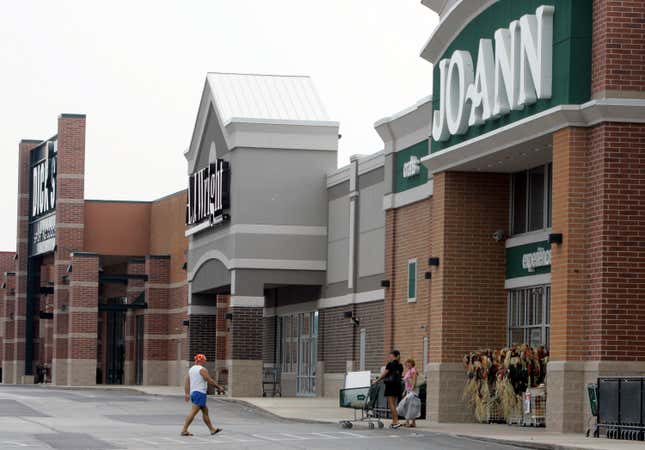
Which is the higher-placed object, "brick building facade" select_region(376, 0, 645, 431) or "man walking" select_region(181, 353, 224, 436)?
"brick building facade" select_region(376, 0, 645, 431)

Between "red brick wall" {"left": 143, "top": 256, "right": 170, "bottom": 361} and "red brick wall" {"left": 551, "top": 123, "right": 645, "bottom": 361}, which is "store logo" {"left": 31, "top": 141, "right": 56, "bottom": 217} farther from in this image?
"red brick wall" {"left": 551, "top": 123, "right": 645, "bottom": 361}

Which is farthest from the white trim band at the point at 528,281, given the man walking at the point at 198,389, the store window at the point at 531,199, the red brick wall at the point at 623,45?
the man walking at the point at 198,389

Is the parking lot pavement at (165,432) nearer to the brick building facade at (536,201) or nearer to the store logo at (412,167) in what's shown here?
the brick building facade at (536,201)

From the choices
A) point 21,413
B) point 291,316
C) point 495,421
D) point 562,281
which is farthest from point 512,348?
point 291,316

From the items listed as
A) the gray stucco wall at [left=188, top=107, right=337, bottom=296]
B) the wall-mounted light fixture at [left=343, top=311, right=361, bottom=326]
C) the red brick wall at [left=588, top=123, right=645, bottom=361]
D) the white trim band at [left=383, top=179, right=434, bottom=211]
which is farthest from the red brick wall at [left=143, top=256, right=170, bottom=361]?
the red brick wall at [left=588, top=123, right=645, bottom=361]

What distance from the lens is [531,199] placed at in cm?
3488

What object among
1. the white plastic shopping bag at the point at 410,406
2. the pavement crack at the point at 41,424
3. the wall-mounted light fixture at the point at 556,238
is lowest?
the pavement crack at the point at 41,424

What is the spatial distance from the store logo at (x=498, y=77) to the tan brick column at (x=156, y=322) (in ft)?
115

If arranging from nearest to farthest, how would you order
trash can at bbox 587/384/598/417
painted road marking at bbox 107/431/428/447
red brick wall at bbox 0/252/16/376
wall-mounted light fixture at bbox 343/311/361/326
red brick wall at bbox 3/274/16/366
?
painted road marking at bbox 107/431/428/447, trash can at bbox 587/384/598/417, wall-mounted light fixture at bbox 343/311/361/326, red brick wall at bbox 3/274/16/366, red brick wall at bbox 0/252/16/376

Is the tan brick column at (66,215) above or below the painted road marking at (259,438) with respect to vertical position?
above

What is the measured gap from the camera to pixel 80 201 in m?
70.4

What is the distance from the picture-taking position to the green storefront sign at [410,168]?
40.6 m

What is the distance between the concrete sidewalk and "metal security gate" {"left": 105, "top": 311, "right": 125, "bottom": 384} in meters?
30.8

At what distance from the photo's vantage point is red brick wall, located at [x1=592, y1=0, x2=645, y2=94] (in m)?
28.0
